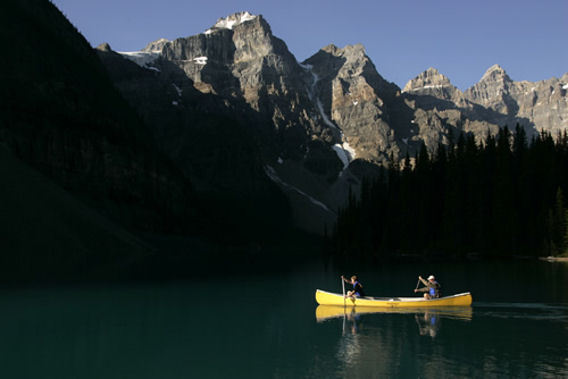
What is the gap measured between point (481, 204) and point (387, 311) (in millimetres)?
79003

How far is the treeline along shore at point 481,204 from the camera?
10219cm

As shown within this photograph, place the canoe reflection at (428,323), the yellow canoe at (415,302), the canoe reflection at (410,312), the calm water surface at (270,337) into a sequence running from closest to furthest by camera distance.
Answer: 1. the calm water surface at (270,337)
2. the canoe reflection at (428,323)
3. the canoe reflection at (410,312)
4. the yellow canoe at (415,302)

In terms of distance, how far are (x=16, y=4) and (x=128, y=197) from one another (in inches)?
2838

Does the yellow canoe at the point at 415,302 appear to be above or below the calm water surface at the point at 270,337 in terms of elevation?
above

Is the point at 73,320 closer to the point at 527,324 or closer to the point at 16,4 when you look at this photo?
the point at 527,324

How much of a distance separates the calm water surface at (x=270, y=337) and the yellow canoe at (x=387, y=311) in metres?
0.38

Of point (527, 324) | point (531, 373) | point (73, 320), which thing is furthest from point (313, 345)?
point (73, 320)

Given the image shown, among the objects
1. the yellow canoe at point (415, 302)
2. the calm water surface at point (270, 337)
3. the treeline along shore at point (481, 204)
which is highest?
the treeline along shore at point (481, 204)

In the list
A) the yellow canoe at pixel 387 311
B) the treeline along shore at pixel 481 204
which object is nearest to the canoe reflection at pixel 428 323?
the yellow canoe at pixel 387 311

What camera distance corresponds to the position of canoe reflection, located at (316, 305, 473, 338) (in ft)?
119

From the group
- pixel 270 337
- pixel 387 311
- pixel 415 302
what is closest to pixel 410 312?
pixel 415 302

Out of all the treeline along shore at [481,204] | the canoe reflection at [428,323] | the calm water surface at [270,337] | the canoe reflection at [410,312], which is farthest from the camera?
the treeline along shore at [481,204]

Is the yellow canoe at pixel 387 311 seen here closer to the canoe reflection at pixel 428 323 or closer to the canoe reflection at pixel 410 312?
the canoe reflection at pixel 410 312

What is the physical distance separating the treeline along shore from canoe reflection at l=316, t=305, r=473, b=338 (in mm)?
62053
